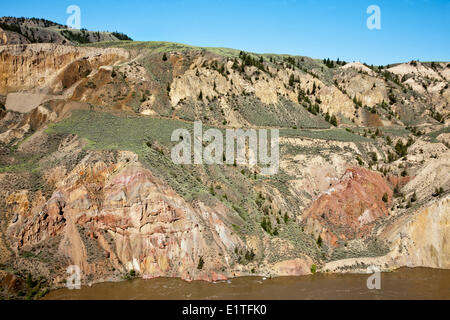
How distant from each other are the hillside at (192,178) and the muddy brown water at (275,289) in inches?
55.2

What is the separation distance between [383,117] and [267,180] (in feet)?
121

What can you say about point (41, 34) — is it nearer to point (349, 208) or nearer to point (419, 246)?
point (349, 208)

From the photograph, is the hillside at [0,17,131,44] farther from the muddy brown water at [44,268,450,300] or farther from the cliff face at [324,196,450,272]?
the cliff face at [324,196,450,272]

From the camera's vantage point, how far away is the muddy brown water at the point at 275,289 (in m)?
36.0

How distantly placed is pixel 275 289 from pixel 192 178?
16960 mm

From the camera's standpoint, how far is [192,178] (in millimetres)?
49344

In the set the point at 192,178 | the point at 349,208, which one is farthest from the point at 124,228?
the point at 349,208

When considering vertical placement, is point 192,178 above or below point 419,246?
above

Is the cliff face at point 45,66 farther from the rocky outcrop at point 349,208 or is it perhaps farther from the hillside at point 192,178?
the rocky outcrop at point 349,208

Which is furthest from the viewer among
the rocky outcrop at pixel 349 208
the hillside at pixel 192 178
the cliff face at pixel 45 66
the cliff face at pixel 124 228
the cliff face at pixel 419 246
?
the cliff face at pixel 45 66

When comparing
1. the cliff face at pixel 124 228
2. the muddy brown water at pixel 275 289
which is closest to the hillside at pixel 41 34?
the cliff face at pixel 124 228
